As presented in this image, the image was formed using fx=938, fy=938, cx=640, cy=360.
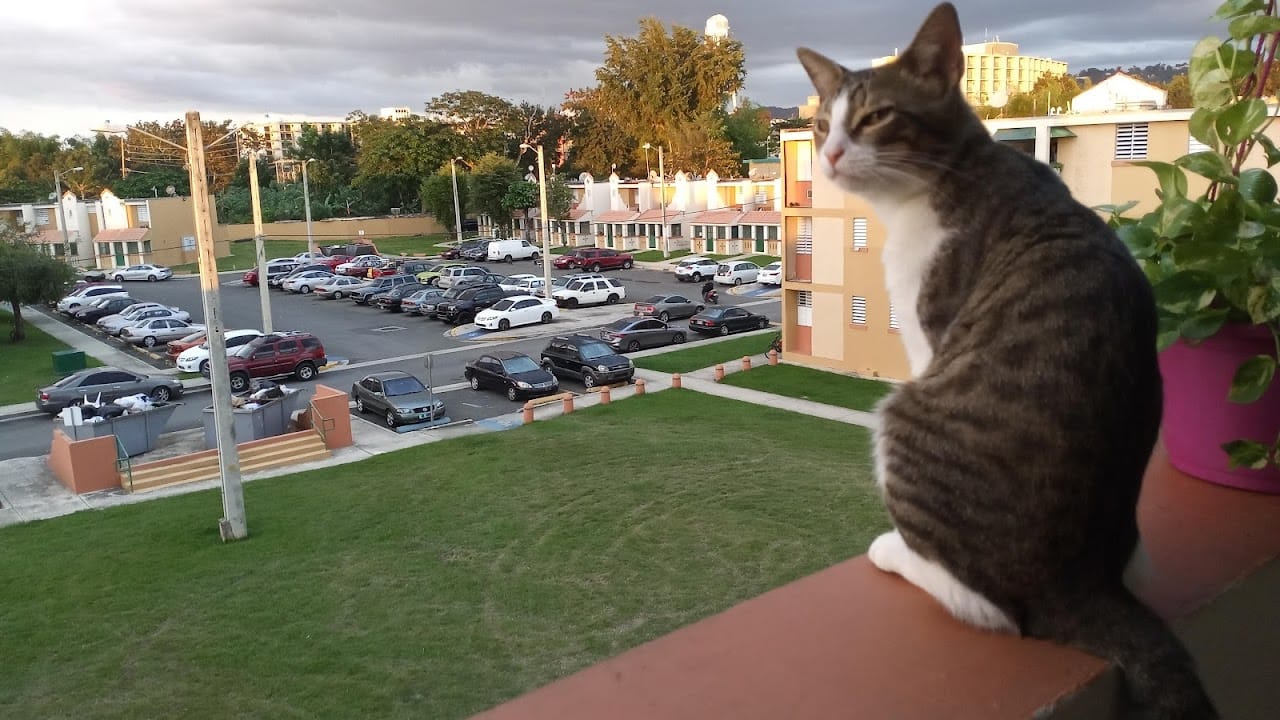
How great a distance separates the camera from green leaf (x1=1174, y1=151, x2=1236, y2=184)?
2574 millimetres

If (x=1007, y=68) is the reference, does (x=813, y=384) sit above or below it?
below

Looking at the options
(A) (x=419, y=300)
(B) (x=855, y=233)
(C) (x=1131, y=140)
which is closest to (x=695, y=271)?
(A) (x=419, y=300)

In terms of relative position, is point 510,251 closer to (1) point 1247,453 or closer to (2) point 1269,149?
(2) point 1269,149

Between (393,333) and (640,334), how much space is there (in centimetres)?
1036

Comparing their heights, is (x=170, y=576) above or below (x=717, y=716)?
below

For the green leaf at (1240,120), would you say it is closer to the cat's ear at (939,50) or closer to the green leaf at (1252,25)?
the green leaf at (1252,25)

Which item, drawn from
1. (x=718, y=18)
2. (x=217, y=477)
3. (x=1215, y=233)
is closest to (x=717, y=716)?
(x=1215, y=233)

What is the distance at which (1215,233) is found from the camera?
8.30 ft

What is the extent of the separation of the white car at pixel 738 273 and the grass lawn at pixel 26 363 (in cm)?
2554

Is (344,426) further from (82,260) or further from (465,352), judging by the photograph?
(82,260)

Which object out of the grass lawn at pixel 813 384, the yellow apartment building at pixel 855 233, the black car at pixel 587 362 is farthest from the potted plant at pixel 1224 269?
the black car at pixel 587 362

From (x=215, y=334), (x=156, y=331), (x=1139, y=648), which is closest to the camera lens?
(x=1139, y=648)

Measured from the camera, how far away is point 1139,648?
6.28ft

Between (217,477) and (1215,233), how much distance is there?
64.8ft
